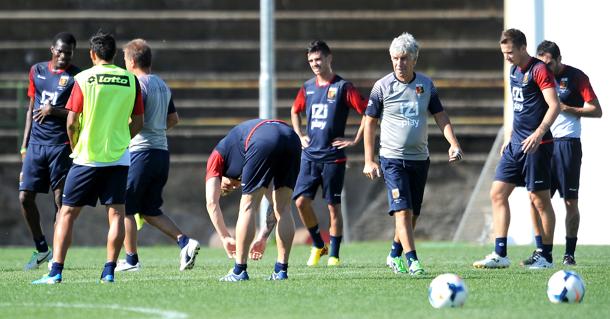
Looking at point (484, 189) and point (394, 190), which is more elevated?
Answer: point (394, 190)

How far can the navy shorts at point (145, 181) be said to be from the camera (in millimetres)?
12453

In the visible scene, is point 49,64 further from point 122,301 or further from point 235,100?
point 235,100

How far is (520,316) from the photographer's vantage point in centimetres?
802

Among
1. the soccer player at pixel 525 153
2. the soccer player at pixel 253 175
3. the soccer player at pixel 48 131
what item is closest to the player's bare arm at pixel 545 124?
the soccer player at pixel 525 153

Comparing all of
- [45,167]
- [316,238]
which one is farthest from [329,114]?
[45,167]

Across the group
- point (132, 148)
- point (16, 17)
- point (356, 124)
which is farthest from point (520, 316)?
→ point (16, 17)

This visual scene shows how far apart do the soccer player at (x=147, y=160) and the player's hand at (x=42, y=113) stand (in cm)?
94

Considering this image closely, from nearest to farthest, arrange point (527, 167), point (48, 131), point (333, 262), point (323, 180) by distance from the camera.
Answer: point (527, 167), point (48, 131), point (333, 262), point (323, 180)

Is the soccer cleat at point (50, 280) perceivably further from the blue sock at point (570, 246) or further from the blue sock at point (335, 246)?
the blue sock at point (570, 246)

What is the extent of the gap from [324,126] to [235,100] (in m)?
8.70

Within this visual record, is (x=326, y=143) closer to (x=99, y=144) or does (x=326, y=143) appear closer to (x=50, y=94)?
(x=50, y=94)

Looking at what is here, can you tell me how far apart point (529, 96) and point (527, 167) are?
74 cm

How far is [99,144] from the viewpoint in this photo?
10.4 metres

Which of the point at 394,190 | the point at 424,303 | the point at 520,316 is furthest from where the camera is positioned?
the point at 394,190
